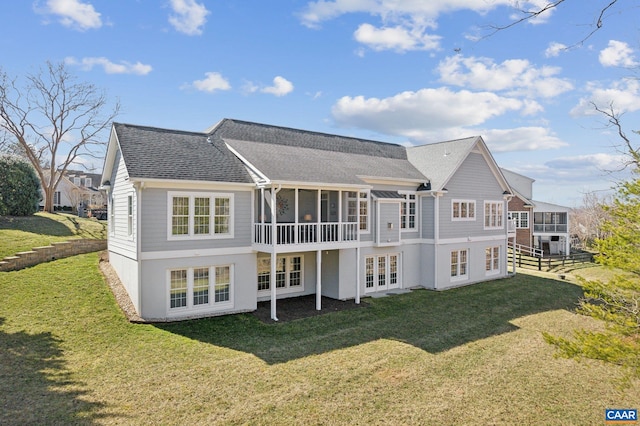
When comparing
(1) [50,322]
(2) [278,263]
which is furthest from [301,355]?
(1) [50,322]

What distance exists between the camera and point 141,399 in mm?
8016

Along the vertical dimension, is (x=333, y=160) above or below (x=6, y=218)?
above

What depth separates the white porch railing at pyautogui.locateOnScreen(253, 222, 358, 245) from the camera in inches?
571

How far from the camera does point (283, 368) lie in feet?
32.1

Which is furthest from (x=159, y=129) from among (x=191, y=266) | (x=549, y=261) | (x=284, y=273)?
(x=549, y=261)

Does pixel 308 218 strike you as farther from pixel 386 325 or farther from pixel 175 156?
pixel 175 156

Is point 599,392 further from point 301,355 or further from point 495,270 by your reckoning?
point 495,270

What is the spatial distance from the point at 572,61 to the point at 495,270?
61.9 feet

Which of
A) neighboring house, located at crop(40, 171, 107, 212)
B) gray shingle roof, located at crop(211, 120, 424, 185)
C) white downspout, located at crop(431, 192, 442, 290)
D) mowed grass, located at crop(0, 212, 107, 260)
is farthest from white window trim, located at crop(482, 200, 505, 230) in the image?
neighboring house, located at crop(40, 171, 107, 212)

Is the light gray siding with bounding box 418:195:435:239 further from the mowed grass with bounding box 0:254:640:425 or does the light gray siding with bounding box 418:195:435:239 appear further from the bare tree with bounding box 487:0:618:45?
the bare tree with bounding box 487:0:618:45

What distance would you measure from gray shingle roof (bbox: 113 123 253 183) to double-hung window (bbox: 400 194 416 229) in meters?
8.93

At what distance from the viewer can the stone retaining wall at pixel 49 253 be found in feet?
52.5

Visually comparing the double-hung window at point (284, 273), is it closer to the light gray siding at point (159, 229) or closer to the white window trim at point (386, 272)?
the light gray siding at point (159, 229)

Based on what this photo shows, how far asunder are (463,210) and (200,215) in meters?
14.7
